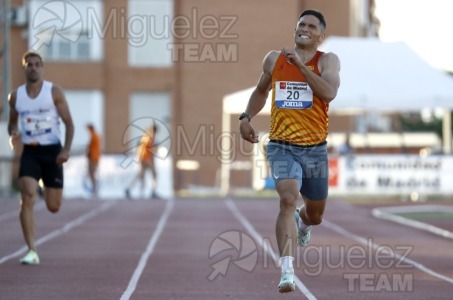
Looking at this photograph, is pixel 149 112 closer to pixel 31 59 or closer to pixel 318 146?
pixel 31 59

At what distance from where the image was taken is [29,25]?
165 ft

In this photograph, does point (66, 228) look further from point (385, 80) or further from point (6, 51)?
point (385, 80)

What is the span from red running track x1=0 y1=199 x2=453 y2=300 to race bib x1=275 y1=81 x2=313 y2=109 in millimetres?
1768

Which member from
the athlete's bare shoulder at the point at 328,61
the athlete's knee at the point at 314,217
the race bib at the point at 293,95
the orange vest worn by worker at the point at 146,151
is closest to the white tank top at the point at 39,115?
the athlete's knee at the point at 314,217

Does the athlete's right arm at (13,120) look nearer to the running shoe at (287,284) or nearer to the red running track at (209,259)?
the red running track at (209,259)

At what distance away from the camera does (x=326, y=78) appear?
32.9 feet

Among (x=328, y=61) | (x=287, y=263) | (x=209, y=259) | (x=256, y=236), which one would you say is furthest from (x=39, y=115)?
(x=256, y=236)

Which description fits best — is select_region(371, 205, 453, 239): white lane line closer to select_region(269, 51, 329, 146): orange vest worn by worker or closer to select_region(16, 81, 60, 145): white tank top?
select_region(16, 81, 60, 145): white tank top

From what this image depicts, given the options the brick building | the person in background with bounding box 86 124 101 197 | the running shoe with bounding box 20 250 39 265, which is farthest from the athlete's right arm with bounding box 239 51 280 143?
the brick building

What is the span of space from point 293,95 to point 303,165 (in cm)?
59

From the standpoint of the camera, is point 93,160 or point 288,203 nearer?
point 288,203

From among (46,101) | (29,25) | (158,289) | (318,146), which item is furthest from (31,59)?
(29,25)

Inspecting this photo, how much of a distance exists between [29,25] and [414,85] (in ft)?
71.8

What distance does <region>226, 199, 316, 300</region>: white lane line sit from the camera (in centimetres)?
1145
